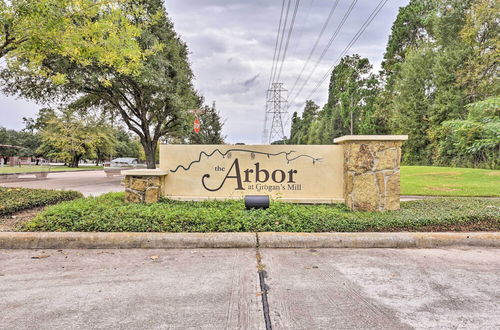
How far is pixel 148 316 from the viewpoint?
219 cm

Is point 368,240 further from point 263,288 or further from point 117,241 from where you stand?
point 117,241

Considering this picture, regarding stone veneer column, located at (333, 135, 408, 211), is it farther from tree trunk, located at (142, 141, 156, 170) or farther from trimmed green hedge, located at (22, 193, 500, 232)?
tree trunk, located at (142, 141, 156, 170)

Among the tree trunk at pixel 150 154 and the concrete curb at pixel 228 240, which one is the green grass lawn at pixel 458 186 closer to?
the concrete curb at pixel 228 240

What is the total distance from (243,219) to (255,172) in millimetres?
1619

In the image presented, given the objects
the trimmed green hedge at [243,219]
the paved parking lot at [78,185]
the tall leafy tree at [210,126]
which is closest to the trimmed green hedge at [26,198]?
the trimmed green hedge at [243,219]

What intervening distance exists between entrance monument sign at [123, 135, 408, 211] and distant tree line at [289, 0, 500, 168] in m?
4.63

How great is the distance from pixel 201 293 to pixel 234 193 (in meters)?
3.27

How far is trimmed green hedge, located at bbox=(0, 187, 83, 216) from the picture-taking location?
536cm

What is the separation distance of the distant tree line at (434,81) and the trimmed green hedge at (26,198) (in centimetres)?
1052

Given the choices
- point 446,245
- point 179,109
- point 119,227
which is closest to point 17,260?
point 119,227

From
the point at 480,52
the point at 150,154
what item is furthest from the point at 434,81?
the point at 150,154

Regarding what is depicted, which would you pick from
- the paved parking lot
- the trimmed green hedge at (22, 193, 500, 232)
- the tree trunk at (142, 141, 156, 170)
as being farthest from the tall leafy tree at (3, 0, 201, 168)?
the trimmed green hedge at (22, 193, 500, 232)

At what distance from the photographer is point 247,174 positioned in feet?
19.0

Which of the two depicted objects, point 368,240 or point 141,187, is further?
point 141,187
